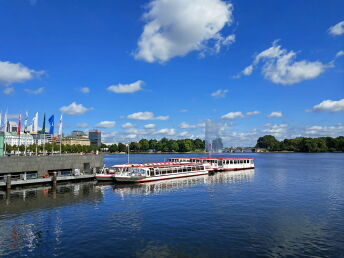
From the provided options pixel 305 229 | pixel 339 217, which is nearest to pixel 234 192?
pixel 339 217

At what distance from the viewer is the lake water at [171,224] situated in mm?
30062

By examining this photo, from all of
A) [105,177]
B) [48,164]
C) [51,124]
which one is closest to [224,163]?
[105,177]

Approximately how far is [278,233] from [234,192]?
107 ft

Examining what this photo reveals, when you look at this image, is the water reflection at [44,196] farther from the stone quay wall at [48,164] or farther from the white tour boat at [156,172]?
the white tour boat at [156,172]

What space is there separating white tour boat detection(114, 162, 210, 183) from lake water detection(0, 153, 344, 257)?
54.0 feet

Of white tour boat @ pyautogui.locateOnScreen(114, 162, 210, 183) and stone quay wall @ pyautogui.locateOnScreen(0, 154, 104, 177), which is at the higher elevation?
stone quay wall @ pyautogui.locateOnScreen(0, 154, 104, 177)

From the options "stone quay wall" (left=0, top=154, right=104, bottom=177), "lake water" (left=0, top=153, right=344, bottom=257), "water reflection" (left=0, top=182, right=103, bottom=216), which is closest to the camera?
"lake water" (left=0, top=153, right=344, bottom=257)

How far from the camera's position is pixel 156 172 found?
9112 centimetres

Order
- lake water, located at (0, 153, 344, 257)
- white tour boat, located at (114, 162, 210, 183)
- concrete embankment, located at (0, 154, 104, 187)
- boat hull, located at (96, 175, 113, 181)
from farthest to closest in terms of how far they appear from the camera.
→ 1. boat hull, located at (96, 175, 113, 181)
2. white tour boat, located at (114, 162, 210, 183)
3. concrete embankment, located at (0, 154, 104, 187)
4. lake water, located at (0, 153, 344, 257)

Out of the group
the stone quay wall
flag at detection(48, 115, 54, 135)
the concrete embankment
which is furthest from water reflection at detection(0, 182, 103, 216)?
flag at detection(48, 115, 54, 135)

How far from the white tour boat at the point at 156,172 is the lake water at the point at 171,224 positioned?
16.5 metres

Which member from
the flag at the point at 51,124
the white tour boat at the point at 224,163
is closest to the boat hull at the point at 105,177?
the flag at the point at 51,124

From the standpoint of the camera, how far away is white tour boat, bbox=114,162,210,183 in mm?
82312

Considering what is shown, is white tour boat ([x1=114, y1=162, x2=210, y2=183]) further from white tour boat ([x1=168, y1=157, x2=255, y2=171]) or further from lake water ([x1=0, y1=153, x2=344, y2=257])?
lake water ([x1=0, y1=153, x2=344, y2=257])
